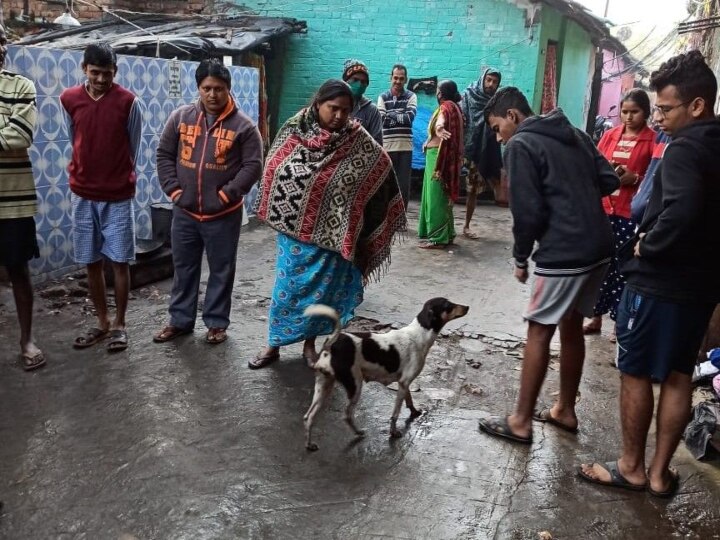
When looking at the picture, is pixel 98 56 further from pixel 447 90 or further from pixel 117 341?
pixel 447 90

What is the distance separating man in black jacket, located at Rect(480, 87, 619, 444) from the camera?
3131mm

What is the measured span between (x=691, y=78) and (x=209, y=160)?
9.35 feet

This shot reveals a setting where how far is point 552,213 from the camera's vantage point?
3.19 m

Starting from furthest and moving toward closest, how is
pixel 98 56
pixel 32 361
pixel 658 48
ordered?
pixel 658 48
pixel 32 361
pixel 98 56

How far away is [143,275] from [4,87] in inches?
95.0

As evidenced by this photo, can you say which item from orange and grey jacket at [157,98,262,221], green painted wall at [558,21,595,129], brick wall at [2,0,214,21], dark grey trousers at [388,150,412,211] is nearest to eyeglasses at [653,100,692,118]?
orange and grey jacket at [157,98,262,221]

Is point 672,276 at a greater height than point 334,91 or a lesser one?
lesser

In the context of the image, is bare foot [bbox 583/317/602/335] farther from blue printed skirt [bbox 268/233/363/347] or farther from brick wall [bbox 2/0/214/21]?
brick wall [bbox 2/0/214/21]

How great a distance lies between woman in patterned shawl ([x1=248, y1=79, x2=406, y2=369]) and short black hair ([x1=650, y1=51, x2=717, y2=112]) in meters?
1.72

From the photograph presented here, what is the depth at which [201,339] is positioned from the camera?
4.77 meters

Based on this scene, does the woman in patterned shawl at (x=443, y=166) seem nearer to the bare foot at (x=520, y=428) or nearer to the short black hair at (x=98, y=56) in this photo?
the short black hair at (x=98, y=56)

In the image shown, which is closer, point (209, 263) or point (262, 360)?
point (262, 360)

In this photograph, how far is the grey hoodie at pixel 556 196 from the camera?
3.12 m

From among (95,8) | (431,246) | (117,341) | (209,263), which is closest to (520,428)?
(209,263)
